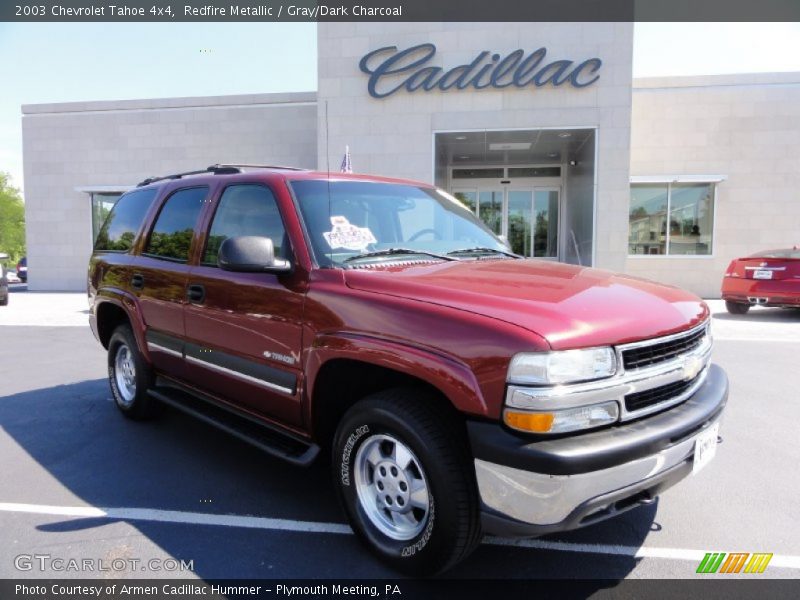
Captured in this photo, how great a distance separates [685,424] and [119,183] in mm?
19467

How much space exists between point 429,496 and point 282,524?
1.10 meters

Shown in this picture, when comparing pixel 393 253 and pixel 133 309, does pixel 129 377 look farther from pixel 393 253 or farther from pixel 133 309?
pixel 393 253

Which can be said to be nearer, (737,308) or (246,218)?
(246,218)

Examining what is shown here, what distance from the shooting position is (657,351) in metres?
2.40

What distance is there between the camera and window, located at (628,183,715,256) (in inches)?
619

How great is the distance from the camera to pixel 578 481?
2.02 meters

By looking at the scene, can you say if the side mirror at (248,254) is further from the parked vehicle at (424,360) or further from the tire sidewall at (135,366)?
the tire sidewall at (135,366)

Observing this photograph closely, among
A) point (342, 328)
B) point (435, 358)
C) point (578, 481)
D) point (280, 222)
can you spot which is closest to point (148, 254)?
point (280, 222)

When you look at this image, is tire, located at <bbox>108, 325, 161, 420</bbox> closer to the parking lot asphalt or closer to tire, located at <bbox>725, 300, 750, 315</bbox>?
the parking lot asphalt

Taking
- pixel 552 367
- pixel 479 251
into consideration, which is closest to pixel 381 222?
pixel 479 251

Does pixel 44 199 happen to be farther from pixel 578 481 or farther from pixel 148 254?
pixel 578 481

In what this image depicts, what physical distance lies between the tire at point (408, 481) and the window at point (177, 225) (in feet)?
6.72

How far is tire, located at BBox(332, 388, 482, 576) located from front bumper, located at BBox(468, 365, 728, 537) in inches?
5.4

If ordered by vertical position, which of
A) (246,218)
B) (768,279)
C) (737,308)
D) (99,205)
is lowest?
(737,308)
